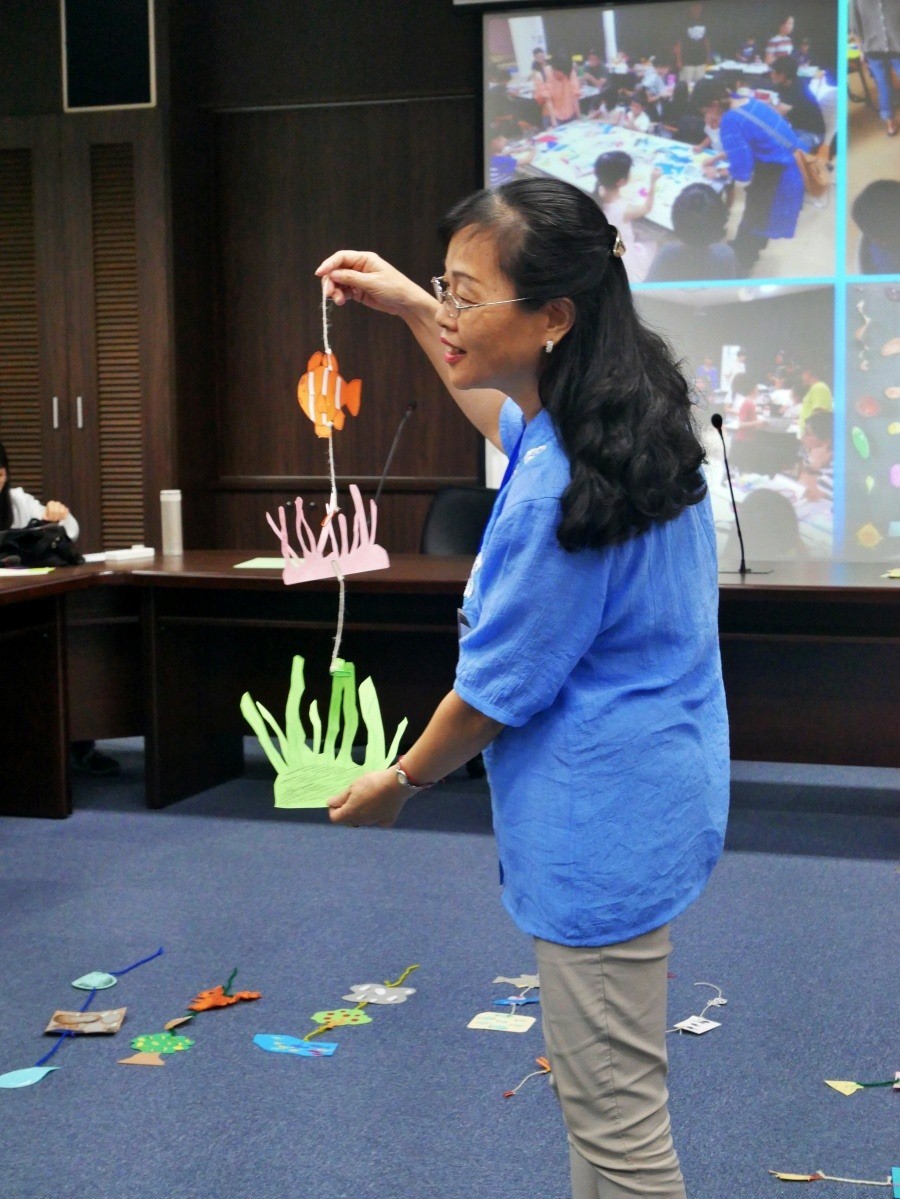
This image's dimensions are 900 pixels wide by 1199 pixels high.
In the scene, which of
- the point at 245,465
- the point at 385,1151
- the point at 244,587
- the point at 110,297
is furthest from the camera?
the point at 245,465

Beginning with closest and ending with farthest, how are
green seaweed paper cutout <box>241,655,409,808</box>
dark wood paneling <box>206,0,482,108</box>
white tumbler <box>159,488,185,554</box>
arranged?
green seaweed paper cutout <box>241,655,409,808</box>, white tumbler <box>159,488,185,554</box>, dark wood paneling <box>206,0,482,108</box>

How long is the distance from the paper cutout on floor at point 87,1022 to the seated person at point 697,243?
400 centimetres

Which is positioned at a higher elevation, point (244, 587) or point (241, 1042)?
point (244, 587)

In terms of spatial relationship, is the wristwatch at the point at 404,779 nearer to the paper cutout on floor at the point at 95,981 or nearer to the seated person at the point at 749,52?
the paper cutout on floor at the point at 95,981

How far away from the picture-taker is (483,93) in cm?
579

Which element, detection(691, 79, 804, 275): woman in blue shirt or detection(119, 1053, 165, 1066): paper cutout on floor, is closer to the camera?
detection(119, 1053, 165, 1066): paper cutout on floor

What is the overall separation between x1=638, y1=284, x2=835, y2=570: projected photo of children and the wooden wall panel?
107 centimetres

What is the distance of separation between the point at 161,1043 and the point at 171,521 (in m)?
2.34

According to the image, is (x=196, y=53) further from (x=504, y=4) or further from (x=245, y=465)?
(x=245, y=465)

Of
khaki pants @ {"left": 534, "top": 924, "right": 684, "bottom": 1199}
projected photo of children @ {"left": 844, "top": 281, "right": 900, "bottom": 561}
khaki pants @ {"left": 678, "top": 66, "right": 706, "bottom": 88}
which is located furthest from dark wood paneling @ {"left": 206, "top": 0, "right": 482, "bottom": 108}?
khaki pants @ {"left": 534, "top": 924, "right": 684, "bottom": 1199}

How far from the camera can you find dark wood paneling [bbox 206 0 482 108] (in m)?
5.90

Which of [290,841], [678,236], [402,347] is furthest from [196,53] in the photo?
[290,841]

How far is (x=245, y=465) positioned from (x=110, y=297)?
974 millimetres

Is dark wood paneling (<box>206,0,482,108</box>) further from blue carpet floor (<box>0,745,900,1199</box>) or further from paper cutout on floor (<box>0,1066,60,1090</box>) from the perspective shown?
paper cutout on floor (<box>0,1066,60,1090</box>)
